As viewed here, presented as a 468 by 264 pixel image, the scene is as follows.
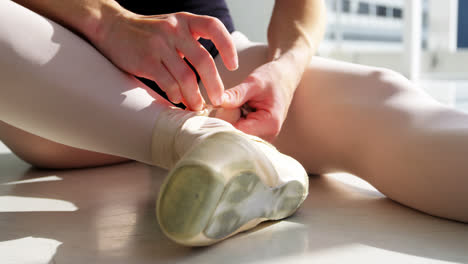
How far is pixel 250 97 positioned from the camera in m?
0.67

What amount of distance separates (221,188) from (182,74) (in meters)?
0.19

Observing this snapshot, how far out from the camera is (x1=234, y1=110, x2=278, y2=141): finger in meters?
0.67

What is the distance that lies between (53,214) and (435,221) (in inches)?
20.6

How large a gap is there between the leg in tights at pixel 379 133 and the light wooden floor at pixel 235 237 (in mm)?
39

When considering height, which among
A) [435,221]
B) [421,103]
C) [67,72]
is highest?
[67,72]

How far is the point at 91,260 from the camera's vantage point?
1.67 feet

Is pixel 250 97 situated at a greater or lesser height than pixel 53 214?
greater

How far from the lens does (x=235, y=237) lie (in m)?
0.56

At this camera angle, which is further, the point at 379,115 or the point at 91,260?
the point at 379,115

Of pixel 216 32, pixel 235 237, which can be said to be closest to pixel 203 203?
pixel 235 237

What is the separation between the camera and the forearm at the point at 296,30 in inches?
31.6

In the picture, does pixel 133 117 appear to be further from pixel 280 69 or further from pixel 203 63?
pixel 280 69

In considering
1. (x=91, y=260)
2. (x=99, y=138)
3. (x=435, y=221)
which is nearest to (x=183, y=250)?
(x=91, y=260)

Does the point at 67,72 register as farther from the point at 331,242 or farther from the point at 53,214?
the point at 331,242
